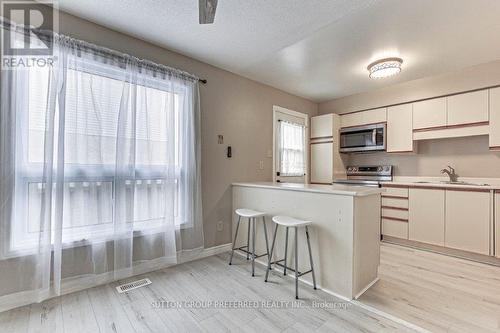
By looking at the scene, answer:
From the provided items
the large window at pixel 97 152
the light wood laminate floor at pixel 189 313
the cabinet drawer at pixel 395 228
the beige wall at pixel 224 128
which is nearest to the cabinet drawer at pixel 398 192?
the cabinet drawer at pixel 395 228

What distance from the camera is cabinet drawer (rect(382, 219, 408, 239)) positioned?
11.5 ft

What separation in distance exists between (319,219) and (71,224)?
2285 mm

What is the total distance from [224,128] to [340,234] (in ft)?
6.64

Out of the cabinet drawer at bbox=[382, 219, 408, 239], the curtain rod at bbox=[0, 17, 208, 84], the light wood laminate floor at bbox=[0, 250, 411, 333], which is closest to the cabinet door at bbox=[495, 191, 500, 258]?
the cabinet drawer at bbox=[382, 219, 408, 239]

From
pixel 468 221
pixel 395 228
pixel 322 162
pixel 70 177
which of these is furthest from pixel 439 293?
pixel 70 177

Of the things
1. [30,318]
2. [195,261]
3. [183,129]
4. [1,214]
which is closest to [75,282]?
[30,318]

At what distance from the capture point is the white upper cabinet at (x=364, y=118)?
159 inches

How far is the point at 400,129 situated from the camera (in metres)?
3.82

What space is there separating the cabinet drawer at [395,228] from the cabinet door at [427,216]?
2.7 inches

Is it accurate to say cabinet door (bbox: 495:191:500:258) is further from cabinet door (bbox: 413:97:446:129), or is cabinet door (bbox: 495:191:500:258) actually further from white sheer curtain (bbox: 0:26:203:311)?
white sheer curtain (bbox: 0:26:203:311)

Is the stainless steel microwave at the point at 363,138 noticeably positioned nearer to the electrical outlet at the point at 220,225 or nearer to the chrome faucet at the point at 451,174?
the chrome faucet at the point at 451,174

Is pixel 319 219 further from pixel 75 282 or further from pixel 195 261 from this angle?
pixel 75 282

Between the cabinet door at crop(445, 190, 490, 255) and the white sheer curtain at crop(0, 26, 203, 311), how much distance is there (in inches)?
131

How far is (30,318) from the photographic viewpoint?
5.75 feet
